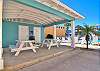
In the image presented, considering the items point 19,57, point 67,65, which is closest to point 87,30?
point 67,65

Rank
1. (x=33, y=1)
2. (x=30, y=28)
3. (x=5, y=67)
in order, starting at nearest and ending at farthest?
(x=5, y=67), (x=33, y=1), (x=30, y=28)

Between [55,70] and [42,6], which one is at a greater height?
[42,6]

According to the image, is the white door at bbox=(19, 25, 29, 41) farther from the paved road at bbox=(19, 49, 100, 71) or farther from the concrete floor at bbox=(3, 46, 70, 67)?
the paved road at bbox=(19, 49, 100, 71)

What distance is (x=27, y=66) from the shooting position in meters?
6.20

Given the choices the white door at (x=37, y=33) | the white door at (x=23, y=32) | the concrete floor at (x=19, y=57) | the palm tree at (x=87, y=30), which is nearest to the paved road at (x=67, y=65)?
the concrete floor at (x=19, y=57)

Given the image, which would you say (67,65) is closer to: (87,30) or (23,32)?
(87,30)

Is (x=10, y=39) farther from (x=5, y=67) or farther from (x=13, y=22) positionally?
(x=5, y=67)

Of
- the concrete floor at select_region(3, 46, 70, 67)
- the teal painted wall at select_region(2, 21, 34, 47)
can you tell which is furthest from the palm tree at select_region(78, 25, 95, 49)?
the teal painted wall at select_region(2, 21, 34, 47)

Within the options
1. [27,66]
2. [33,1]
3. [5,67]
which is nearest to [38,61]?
[27,66]

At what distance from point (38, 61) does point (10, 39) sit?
6.89 metres

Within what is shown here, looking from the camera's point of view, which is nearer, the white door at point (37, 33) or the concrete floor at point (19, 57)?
the concrete floor at point (19, 57)

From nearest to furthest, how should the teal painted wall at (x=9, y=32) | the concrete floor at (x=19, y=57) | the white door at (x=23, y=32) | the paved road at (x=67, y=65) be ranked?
1. the paved road at (x=67, y=65)
2. the concrete floor at (x=19, y=57)
3. the teal painted wall at (x=9, y=32)
4. the white door at (x=23, y=32)

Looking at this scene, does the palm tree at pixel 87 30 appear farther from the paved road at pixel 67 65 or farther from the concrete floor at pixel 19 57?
the concrete floor at pixel 19 57

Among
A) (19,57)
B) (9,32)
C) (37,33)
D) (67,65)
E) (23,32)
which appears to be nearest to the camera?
(67,65)
